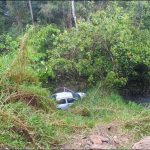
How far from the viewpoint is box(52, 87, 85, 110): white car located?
9.87 metres

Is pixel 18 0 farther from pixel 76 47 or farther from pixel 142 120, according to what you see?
pixel 142 120

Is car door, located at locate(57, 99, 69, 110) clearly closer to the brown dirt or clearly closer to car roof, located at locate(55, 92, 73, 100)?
car roof, located at locate(55, 92, 73, 100)

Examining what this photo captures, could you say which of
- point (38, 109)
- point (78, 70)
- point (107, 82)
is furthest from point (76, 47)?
point (38, 109)

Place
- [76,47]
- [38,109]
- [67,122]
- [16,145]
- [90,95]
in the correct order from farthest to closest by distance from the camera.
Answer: [76,47]
[90,95]
[38,109]
[67,122]
[16,145]

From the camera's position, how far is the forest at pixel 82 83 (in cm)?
700

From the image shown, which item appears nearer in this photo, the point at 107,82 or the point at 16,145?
the point at 16,145

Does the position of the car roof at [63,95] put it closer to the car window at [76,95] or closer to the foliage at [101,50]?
the car window at [76,95]

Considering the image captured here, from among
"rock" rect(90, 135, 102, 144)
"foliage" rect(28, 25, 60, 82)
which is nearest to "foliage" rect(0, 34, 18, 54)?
"foliage" rect(28, 25, 60, 82)

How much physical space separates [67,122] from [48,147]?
1.10 meters

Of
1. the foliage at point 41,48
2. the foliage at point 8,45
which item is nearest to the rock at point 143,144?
the foliage at point 41,48

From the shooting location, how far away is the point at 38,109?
827cm

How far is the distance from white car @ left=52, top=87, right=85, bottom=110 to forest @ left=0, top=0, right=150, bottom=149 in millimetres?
282

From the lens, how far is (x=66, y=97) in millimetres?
10109

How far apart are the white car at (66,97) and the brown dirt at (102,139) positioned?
229 centimetres
